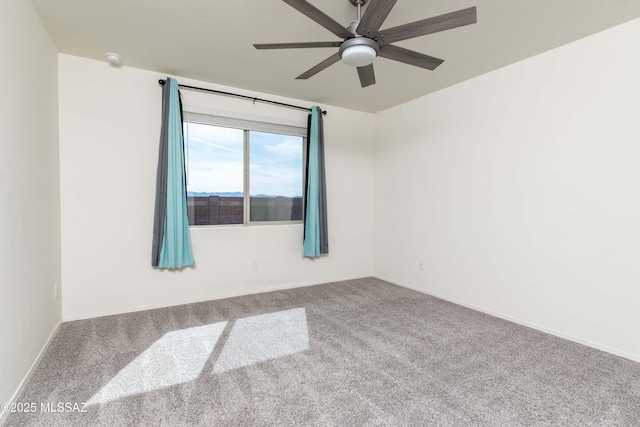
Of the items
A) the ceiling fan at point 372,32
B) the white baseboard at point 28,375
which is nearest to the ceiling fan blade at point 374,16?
the ceiling fan at point 372,32

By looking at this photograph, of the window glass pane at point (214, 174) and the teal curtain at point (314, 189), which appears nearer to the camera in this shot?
the window glass pane at point (214, 174)

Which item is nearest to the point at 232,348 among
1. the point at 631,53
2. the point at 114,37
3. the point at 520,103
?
the point at 114,37

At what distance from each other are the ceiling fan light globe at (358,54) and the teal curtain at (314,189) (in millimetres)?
2232

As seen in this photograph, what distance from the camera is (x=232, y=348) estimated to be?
2480mm

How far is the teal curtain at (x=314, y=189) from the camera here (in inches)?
164

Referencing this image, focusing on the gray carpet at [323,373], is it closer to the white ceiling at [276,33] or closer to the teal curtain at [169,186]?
the teal curtain at [169,186]

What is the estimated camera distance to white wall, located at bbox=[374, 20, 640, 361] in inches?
95.1

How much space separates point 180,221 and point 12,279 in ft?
5.21

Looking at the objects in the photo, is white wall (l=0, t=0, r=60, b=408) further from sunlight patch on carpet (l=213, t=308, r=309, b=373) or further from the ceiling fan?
the ceiling fan

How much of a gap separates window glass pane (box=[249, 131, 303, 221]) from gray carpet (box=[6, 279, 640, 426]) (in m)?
1.45

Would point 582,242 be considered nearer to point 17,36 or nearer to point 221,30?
point 221,30

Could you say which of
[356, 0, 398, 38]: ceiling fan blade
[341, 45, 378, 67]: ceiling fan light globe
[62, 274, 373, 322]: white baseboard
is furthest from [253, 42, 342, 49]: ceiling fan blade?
[62, 274, 373, 322]: white baseboard

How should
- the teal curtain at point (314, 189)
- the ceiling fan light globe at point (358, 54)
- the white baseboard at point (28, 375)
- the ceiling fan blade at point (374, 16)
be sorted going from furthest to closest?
the teal curtain at point (314, 189) < the ceiling fan light globe at point (358, 54) < the white baseboard at point (28, 375) < the ceiling fan blade at point (374, 16)

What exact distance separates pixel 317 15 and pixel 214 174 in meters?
2.55
